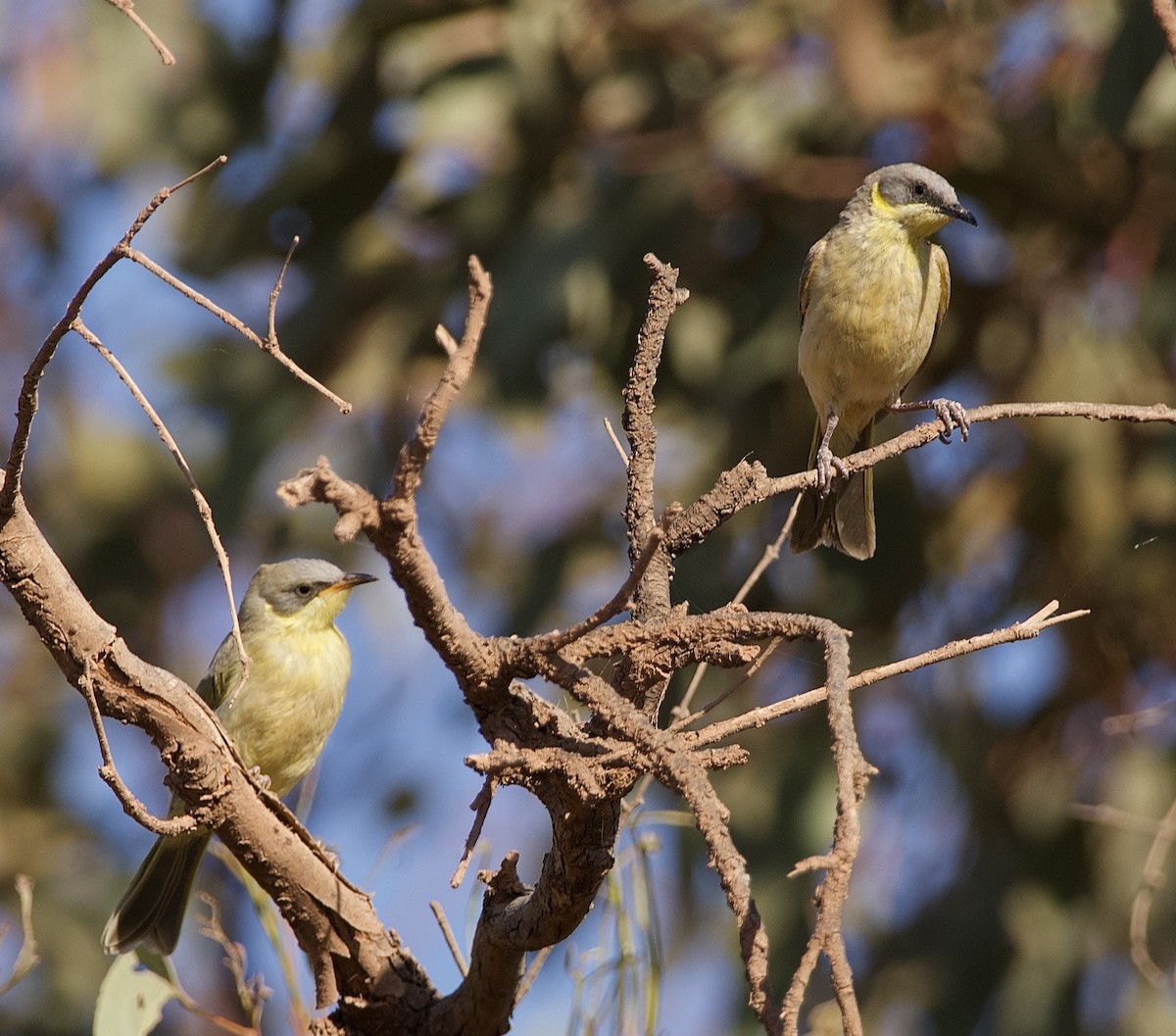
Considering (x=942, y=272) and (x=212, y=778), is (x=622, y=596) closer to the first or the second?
(x=212, y=778)

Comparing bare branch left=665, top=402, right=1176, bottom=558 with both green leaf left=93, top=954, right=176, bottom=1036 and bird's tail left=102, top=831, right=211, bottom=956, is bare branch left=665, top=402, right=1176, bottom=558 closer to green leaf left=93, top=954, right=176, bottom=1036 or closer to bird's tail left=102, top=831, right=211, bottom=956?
green leaf left=93, top=954, right=176, bottom=1036

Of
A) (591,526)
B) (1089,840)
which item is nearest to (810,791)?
(1089,840)

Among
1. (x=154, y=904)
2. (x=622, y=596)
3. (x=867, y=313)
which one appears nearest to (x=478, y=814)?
(x=622, y=596)

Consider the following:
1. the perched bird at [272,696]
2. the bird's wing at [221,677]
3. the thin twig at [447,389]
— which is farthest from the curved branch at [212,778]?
the bird's wing at [221,677]

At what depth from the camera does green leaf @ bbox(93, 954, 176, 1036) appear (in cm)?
327

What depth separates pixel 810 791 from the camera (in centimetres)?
549

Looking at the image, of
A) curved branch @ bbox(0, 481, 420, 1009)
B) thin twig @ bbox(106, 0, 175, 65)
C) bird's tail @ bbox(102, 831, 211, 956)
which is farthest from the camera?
bird's tail @ bbox(102, 831, 211, 956)

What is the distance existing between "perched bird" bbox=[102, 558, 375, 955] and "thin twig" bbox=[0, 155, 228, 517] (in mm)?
1825

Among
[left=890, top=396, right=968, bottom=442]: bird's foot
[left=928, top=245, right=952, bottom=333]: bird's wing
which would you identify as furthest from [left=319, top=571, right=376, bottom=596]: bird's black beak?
[left=928, top=245, right=952, bottom=333]: bird's wing

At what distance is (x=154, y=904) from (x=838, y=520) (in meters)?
2.05

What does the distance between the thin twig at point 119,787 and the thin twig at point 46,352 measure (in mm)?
294

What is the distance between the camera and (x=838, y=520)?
13.8 feet

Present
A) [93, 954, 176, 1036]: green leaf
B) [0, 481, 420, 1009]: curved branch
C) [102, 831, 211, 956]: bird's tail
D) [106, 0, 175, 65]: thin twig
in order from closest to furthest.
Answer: [106, 0, 175, 65]: thin twig → [0, 481, 420, 1009]: curved branch → [93, 954, 176, 1036]: green leaf → [102, 831, 211, 956]: bird's tail

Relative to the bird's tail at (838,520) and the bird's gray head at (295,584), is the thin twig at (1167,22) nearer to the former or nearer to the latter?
the bird's tail at (838,520)
